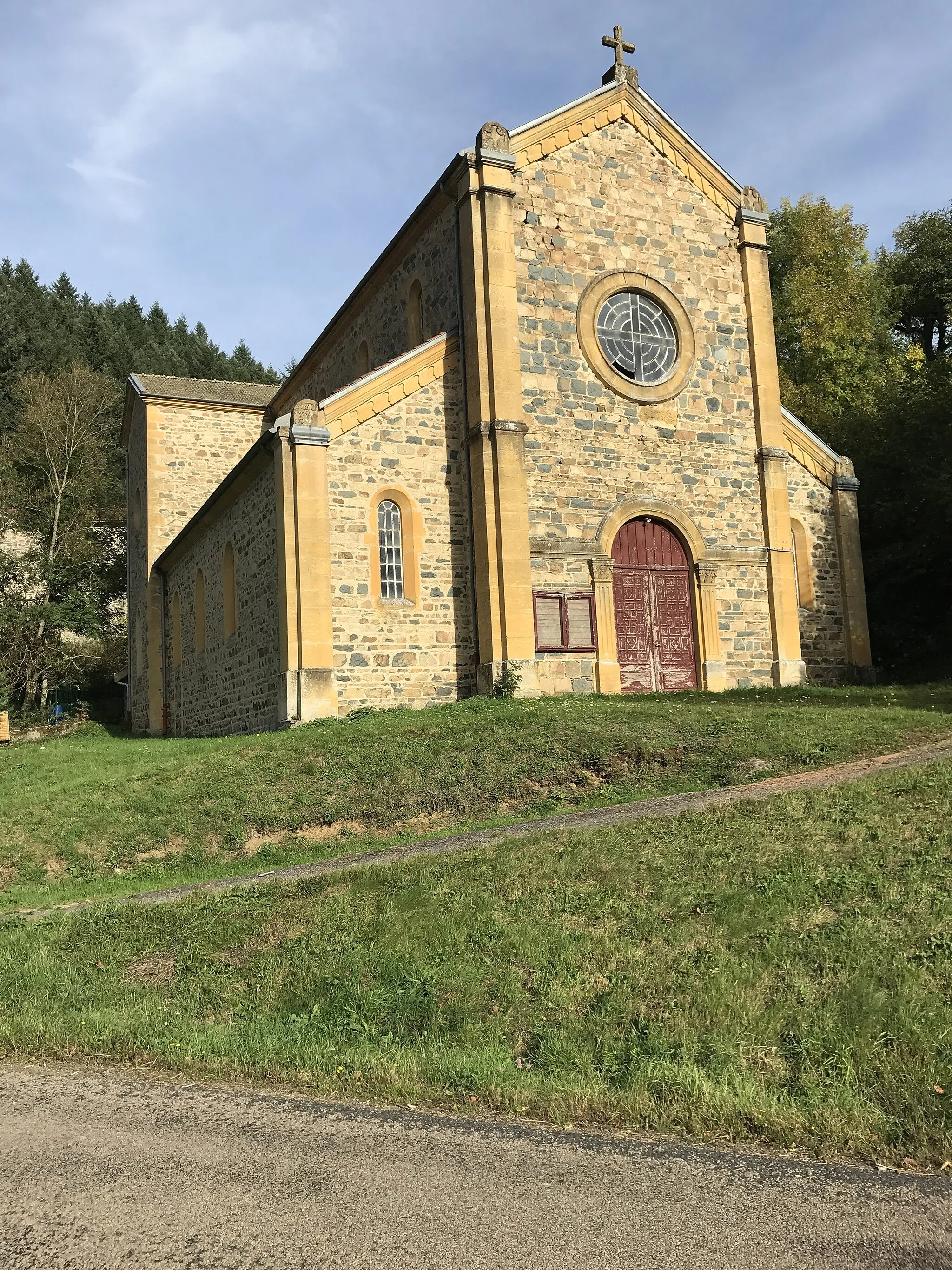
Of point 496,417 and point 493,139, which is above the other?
point 493,139

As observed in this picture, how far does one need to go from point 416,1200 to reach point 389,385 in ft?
52.9

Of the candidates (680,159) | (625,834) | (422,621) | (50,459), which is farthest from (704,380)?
(50,459)

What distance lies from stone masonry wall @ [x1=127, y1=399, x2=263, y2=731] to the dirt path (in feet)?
66.6

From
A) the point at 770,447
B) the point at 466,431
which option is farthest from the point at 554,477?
the point at 770,447

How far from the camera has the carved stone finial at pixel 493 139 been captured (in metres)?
18.9

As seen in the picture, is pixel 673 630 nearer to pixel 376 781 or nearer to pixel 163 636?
pixel 376 781

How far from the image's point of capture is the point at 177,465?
3003 centimetres

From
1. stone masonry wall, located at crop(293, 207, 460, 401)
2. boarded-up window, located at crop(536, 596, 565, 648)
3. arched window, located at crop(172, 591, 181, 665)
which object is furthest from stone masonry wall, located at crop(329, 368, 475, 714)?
arched window, located at crop(172, 591, 181, 665)

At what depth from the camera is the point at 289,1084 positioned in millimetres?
5441

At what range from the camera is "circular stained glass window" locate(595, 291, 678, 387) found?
792 inches

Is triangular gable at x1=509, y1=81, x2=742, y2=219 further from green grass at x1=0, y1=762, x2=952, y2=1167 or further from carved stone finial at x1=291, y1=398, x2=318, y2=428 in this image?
green grass at x1=0, y1=762, x2=952, y2=1167

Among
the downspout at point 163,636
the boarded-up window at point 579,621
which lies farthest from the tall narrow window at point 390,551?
the downspout at point 163,636

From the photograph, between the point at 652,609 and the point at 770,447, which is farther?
the point at 770,447

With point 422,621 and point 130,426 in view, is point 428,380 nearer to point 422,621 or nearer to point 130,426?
point 422,621
